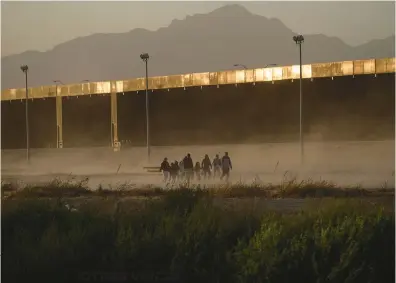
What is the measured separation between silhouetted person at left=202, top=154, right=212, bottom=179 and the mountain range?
1.29 meters

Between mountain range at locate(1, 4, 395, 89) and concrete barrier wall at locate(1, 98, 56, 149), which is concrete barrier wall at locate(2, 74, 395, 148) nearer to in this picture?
concrete barrier wall at locate(1, 98, 56, 149)

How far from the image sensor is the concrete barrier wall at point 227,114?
776cm

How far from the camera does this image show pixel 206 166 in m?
8.07

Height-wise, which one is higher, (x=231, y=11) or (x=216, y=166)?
(x=231, y=11)

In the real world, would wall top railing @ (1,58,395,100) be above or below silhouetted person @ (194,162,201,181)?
above

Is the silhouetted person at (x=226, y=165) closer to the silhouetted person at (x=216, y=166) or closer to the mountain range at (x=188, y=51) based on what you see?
the silhouetted person at (x=216, y=166)

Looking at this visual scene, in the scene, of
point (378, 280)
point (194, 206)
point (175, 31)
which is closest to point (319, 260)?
point (378, 280)

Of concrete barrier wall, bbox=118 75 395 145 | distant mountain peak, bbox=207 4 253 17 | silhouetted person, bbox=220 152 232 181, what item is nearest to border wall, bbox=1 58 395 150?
concrete barrier wall, bbox=118 75 395 145

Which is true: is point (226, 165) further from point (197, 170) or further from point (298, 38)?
point (298, 38)

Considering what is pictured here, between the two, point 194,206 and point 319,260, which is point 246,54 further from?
point 319,260

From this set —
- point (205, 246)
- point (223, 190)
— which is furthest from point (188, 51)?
point (205, 246)

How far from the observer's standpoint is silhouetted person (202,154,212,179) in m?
8.05

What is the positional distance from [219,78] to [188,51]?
610mm

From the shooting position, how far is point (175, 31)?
8133 millimetres
